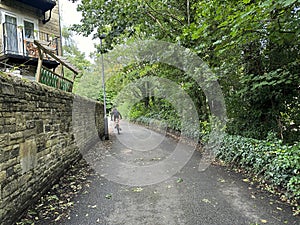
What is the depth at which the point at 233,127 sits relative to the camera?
625 cm

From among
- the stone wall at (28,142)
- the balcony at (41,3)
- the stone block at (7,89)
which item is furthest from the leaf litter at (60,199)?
the balcony at (41,3)

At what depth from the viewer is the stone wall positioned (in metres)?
2.61

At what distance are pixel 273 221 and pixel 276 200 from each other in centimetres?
71

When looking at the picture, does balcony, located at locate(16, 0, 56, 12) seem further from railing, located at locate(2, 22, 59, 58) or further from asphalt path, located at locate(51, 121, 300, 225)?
asphalt path, located at locate(51, 121, 300, 225)

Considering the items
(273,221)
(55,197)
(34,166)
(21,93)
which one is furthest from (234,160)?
(21,93)

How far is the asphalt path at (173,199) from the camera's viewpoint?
114 inches

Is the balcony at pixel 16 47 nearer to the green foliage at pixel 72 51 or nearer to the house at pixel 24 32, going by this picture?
the house at pixel 24 32

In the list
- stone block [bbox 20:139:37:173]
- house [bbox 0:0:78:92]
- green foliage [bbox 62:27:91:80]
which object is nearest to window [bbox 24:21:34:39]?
house [bbox 0:0:78:92]

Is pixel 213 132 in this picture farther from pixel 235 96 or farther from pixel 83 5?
pixel 83 5

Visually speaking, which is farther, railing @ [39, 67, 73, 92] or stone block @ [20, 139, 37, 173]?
railing @ [39, 67, 73, 92]

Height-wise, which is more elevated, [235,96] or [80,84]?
[80,84]

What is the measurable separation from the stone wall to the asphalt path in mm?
747

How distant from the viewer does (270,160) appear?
12.7 ft

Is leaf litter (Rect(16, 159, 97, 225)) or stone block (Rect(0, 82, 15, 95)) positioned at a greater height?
stone block (Rect(0, 82, 15, 95))
